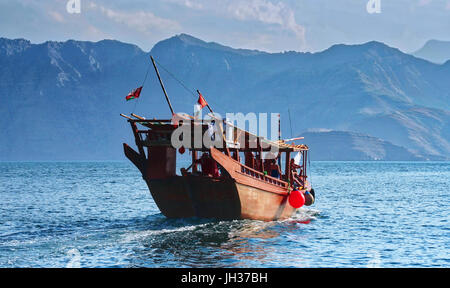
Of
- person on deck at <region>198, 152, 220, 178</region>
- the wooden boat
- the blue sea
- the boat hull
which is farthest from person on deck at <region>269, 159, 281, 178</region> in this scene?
person on deck at <region>198, 152, 220, 178</region>

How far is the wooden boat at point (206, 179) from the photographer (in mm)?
26188

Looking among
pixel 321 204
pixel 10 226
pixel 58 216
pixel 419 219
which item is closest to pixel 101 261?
pixel 10 226

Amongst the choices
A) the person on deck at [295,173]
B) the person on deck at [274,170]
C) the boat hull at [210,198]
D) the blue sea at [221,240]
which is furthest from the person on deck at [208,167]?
the person on deck at [295,173]

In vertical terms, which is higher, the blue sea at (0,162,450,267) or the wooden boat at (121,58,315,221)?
the wooden boat at (121,58,315,221)

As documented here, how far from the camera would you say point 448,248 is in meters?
24.2

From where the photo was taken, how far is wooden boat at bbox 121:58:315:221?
85.9 ft

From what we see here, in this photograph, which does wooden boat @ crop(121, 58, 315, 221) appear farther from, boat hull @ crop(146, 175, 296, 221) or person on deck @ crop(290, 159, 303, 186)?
person on deck @ crop(290, 159, 303, 186)

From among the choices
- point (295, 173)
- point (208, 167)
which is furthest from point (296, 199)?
point (208, 167)

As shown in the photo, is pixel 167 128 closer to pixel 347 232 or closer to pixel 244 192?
pixel 244 192
